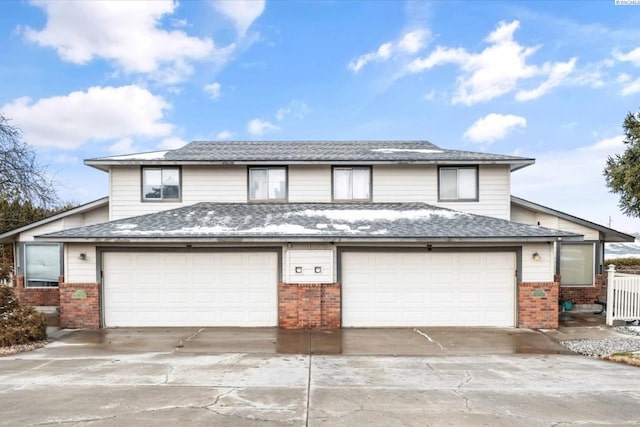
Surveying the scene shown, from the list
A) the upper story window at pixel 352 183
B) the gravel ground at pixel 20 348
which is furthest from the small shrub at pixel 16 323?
the upper story window at pixel 352 183

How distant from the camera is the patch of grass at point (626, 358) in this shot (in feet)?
24.9

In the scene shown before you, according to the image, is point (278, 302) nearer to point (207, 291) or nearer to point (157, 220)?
point (207, 291)

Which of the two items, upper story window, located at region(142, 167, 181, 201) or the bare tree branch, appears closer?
upper story window, located at region(142, 167, 181, 201)

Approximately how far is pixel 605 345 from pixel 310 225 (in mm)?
8005

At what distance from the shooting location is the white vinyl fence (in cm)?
1091

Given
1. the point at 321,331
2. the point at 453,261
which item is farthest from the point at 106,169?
the point at 453,261

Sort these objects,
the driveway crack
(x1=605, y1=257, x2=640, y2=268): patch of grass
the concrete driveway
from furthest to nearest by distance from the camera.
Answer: (x1=605, y1=257, x2=640, y2=268): patch of grass, the driveway crack, the concrete driveway

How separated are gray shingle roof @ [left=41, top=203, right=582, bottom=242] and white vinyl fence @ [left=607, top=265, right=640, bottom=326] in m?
2.00

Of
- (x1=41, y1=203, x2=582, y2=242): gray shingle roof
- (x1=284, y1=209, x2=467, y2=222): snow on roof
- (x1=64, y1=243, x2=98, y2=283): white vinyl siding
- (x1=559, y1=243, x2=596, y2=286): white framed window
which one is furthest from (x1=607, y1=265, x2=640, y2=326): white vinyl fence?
(x1=64, y1=243, x2=98, y2=283): white vinyl siding

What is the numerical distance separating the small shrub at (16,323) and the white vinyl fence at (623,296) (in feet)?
51.2

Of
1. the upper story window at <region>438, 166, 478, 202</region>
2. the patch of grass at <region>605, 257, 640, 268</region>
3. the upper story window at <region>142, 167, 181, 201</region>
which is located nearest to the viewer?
the upper story window at <region>142, 167, 181, 201</region>

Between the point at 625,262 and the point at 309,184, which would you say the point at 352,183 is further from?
the point at 625,262

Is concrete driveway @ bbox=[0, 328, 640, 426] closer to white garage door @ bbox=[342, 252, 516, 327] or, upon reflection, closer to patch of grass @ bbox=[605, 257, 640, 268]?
white garage door @ bbox=[342, 252, 516, 327]

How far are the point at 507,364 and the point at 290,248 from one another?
601cm
